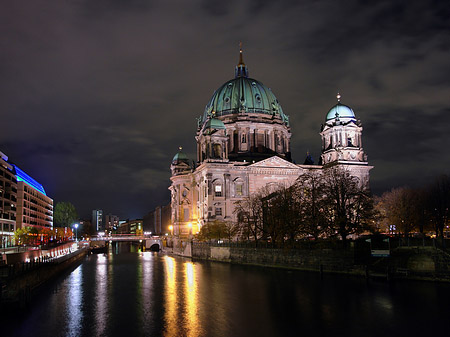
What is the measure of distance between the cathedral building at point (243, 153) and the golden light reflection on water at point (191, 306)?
44528 mm

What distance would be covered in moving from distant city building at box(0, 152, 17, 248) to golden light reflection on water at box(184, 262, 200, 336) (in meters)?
59.9

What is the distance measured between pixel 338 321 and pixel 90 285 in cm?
3086

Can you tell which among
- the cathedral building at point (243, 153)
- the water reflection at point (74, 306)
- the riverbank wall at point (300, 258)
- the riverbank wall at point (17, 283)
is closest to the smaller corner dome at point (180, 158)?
the cathedral building at point (243, 153)

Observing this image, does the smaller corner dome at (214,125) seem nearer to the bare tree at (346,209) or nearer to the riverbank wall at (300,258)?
the riverbank wall at (300,258)

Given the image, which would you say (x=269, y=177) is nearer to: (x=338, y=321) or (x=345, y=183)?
(x=345, y=183)

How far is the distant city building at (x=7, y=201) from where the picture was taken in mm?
101562

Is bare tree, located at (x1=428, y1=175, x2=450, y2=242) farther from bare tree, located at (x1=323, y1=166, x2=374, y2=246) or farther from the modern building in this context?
the modern building

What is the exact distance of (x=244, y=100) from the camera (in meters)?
120

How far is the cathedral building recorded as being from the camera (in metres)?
102

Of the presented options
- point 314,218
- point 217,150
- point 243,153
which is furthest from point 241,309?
point 243,153

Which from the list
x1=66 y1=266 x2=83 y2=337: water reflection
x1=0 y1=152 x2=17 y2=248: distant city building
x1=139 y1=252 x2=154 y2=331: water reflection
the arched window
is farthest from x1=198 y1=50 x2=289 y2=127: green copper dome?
x1=66 y1=266 x2=83 y2=337: water reflection

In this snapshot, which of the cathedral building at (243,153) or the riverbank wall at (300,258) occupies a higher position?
the cathedral building at (243,153)

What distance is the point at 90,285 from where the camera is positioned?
52500mm

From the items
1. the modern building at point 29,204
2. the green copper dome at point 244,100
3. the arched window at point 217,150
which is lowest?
the modern building at point 29,204
